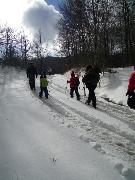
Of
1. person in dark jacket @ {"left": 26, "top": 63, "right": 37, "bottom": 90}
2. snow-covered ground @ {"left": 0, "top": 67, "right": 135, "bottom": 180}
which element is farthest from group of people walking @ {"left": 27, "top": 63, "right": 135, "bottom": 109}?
snow-covered ground @ {"left": 0, "top": 67, "right": 135, "bottom": 180}

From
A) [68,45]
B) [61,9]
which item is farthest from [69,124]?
[68,45]

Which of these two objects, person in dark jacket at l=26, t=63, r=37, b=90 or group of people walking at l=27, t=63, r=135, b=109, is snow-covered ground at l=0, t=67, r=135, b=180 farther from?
person in dark jacket at l=26, t=63, r=37, b=90

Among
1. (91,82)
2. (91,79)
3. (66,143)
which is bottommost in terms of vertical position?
(66,143)

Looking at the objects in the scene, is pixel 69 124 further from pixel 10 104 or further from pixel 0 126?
pixel 10 104

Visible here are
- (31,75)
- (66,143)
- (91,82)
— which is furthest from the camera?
(31,75)

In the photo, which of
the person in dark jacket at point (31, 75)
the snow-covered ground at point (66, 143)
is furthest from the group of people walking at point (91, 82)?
the snow-covered ground at point (66, 143)

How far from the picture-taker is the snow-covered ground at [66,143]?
7090 millimetres

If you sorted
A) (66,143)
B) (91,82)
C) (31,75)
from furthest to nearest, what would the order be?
(31,75) → (91,82) → (66,143)

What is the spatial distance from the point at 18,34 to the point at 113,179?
2530 inches

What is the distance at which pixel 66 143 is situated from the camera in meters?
9.11

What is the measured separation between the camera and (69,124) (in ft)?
38.9

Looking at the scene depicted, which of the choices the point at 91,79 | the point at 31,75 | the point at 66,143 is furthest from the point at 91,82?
the point at 31,75

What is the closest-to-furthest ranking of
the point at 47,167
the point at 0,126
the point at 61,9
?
the point at 47,167 < the point at 0,126 < the point at 61,9

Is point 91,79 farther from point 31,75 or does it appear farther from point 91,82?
point 31,75
